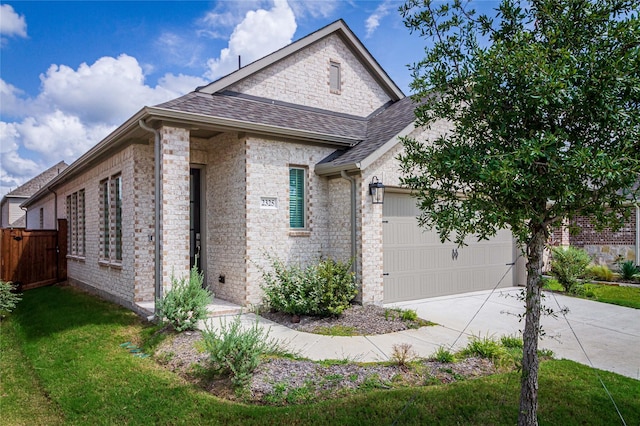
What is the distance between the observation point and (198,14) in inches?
406

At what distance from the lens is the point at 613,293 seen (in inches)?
432

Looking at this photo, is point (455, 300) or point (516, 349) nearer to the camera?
point (516, 349)

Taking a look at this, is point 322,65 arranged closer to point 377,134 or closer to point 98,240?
point 377,134

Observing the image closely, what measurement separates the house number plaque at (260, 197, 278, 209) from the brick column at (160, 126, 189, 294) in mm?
1580

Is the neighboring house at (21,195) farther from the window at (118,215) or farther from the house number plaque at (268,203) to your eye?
the house number plaque at (268,203)

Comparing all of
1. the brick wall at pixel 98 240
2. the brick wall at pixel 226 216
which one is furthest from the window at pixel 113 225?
the brick wall at pixel 226 216

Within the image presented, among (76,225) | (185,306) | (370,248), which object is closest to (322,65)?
(370,248)

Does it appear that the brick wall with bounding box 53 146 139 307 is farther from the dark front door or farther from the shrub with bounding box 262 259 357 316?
the shrub with bounding box 262 259 357 316

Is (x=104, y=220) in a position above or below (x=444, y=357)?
above

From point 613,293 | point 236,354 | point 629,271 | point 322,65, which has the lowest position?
point 613,293

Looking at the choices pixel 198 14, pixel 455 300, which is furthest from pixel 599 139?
pixel 198 14

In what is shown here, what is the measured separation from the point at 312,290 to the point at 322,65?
7.47 m

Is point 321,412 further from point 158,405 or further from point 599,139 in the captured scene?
point 599,139

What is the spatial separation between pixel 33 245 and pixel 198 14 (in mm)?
9921
